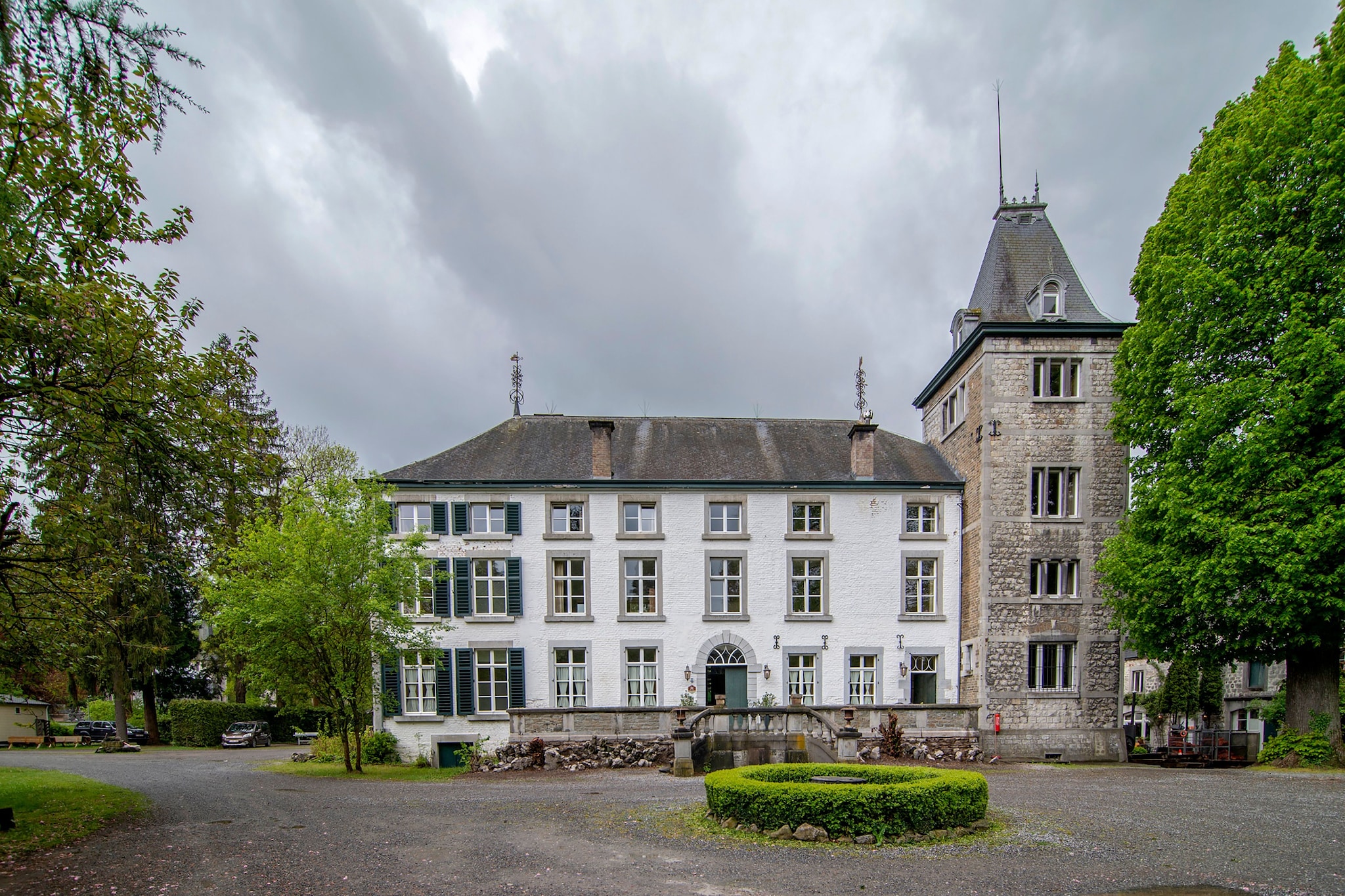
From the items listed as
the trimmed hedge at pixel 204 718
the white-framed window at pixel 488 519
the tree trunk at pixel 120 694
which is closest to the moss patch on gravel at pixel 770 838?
the white-framed window at pixel 488 519

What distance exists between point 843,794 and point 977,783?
2.09 m

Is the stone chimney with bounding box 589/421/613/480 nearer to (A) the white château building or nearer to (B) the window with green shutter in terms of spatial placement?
(A) the white château building

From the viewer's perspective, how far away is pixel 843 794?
1047 centimetres

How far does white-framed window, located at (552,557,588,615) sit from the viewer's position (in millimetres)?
24266

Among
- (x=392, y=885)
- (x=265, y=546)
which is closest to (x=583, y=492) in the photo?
(x=265, y=546)

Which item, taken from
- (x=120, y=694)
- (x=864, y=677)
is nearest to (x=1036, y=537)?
(x=864, y=677)

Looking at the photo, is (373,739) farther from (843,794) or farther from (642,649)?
(843,794)

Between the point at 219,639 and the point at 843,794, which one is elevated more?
the point at 843,794

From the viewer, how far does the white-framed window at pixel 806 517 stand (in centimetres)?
2497

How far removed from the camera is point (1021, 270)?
24.9 meters

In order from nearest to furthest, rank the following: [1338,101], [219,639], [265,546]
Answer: [1338,101] → [265,546] → [219,639]

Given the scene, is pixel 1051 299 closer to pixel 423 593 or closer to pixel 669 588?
pixel 669 588

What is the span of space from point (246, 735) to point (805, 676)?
23830 mm

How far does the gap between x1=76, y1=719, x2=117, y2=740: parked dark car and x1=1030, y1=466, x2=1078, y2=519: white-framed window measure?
128 ft
